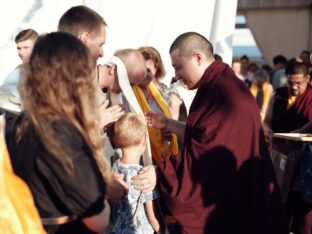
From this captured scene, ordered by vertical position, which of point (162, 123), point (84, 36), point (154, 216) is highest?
point (84, 36)

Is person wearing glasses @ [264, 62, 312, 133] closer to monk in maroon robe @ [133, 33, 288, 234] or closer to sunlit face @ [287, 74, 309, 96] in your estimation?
sunlit face @ [287, 74, 309, 96]

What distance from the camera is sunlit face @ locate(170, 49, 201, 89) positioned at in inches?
125

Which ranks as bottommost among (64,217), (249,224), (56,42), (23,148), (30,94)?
(249,224)

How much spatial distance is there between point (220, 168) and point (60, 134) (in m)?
1.34

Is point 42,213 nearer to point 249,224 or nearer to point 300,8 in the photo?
point 249,224

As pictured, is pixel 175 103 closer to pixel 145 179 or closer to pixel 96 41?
pixel 145 179

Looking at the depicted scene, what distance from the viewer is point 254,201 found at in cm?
303

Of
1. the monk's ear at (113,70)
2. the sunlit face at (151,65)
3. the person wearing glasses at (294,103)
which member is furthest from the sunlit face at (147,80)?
Answer: the person wearing glasses at (294,103)

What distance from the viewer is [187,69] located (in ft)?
10.4

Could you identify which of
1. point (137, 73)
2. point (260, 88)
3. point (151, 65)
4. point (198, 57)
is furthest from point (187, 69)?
point (260, 88)

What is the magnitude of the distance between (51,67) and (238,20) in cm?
1615

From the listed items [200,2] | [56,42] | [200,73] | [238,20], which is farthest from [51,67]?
[238,20]

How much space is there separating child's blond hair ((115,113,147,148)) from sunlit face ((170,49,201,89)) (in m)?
0.33

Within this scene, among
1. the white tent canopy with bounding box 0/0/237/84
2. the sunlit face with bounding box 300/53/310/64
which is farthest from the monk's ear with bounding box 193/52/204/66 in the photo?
the sunlit face with bounding box 300/53/310/64
